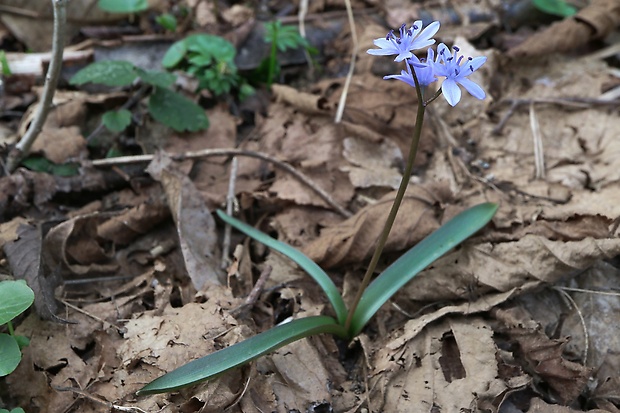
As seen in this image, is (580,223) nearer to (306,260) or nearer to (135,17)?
(306,260)

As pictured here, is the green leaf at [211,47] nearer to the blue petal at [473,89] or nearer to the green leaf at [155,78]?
the green leaf at [155,78]

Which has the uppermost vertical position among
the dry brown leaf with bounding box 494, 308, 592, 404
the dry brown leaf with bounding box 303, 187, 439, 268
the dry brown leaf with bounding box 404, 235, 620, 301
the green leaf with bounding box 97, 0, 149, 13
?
the green leaf with bounding box 97, 0, 149, 13

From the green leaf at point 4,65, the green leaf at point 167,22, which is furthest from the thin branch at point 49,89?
the green leaf at point 167,22

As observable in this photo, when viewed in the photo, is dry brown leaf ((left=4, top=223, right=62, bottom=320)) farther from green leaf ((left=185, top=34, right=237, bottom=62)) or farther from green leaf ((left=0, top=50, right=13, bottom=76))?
green leaf ((left=185, top=34, right=237, bottom=62))

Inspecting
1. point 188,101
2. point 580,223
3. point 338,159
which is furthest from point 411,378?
point 188,101

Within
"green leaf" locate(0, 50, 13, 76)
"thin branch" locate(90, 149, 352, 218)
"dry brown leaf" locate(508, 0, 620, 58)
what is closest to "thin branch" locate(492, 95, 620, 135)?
"dry brown leaf" locate(508, 0, 620, 58)

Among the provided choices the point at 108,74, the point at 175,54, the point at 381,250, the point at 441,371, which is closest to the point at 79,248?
the point at 108,74

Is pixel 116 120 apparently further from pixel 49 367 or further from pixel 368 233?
A: pixel 368 233
